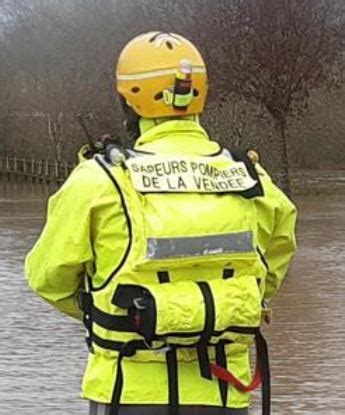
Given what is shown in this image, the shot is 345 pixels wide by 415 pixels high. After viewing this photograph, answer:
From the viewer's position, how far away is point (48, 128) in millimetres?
54562

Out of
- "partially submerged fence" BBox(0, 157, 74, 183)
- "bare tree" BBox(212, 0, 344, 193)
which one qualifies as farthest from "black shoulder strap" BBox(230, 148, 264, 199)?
"partially submerged fence" BBox(0, 157, 74, 183)

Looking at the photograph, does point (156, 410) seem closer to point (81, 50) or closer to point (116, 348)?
point (116, 348)

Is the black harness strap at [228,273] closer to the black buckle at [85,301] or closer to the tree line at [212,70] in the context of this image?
the black buckle at [85,301]

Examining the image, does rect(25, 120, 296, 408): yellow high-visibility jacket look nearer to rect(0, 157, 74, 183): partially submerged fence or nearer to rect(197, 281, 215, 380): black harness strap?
rect(197, 281, 215, 380): black harness strap

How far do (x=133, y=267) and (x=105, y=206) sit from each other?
0.19 metres

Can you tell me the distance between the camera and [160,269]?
3508 mm

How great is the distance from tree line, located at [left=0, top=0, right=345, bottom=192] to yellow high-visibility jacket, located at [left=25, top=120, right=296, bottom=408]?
19.9 meters

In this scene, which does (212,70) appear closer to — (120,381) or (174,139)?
(174,139)

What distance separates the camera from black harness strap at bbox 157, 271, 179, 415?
3.52 meters

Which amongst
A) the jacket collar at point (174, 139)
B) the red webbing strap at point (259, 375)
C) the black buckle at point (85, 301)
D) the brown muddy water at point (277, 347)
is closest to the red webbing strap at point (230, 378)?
the red webbing strap at point (259, 375)

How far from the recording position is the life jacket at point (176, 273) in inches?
136

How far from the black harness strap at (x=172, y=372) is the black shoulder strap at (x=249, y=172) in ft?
1.14

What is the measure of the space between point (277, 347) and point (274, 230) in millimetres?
5965

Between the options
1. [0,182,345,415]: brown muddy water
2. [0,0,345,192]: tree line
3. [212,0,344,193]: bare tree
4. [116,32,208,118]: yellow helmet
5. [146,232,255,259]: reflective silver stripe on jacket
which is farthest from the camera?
[0,0,345,192]: tree line
